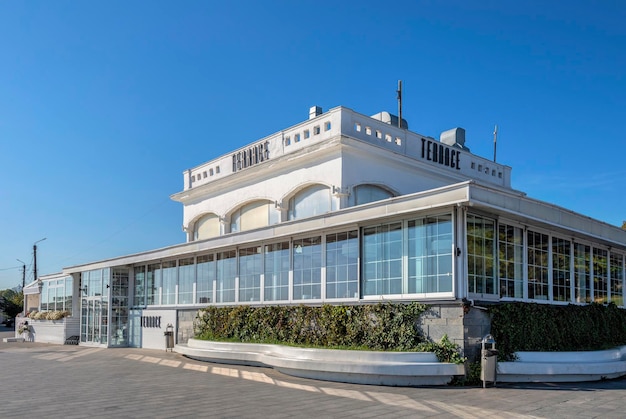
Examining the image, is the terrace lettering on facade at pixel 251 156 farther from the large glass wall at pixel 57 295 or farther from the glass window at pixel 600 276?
the glass window at pixel 600 276

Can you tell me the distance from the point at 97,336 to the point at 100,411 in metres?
17.8

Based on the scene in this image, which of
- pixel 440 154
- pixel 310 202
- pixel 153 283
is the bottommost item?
pixel 153 283

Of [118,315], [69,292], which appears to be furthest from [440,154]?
[69,292]

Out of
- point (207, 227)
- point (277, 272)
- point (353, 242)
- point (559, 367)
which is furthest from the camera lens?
point (207, 227)

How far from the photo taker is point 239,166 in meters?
24.5

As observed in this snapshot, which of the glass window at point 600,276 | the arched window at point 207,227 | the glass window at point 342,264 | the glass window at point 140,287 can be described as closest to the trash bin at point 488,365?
the glass window at point 342,264

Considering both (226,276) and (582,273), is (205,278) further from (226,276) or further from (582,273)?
(582,273)

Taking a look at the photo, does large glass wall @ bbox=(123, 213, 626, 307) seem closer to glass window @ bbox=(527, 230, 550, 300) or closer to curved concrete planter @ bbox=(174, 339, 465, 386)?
glass window @ bbox=(527, 230, 550, 300)

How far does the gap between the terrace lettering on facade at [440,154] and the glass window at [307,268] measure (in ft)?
24.2

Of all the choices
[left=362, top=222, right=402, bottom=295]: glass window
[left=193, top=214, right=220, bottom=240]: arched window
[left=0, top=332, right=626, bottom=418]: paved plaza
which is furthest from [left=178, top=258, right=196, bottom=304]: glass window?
[left=362, top=222, right=402, bottom=295]: glass window

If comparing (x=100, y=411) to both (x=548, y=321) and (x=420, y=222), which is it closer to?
(x=420, y=222)

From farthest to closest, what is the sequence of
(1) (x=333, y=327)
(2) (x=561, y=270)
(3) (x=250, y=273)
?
(3) (x=250, y=273)
(2) (x=561, y=270)
(1) (x=333, y=327)

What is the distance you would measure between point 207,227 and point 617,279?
52.7ft

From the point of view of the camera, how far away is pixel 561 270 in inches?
652
